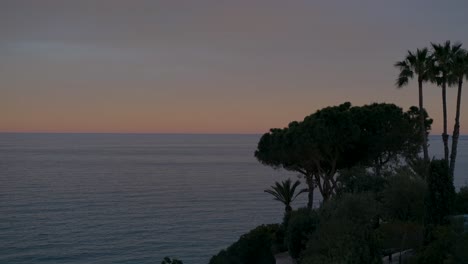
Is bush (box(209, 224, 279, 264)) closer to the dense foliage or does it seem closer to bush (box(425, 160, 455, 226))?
the dense foliage

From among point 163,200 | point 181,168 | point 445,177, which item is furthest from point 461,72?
point 181,168

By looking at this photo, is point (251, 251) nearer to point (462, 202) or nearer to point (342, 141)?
point (342, 141)

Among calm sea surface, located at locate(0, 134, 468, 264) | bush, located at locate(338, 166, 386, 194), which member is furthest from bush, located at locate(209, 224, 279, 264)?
calm sea surface, located at locate(0, 134, 468, 264)

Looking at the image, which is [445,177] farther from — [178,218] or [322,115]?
[178,218]

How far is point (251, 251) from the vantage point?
30.0m

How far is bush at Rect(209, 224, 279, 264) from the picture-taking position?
28875 mm

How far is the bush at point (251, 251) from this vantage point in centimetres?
2888

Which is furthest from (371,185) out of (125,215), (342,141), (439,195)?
(125,215)

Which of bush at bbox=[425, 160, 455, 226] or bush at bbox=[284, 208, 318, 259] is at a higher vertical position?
bush at bbox=[425, 160, 455, 226]

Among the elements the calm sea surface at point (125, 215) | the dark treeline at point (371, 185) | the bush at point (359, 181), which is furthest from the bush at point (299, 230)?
the calm sea surface at point (125, 215)

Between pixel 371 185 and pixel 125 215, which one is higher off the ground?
pixel 371 185

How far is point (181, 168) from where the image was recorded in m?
120

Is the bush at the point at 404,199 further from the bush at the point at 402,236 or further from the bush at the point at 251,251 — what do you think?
the bush at the point at 251,251

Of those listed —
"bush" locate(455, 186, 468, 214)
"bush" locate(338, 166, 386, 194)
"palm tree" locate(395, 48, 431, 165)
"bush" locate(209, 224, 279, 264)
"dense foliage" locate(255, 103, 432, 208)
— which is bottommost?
"bush" locate(209, 224, 279, 264)
